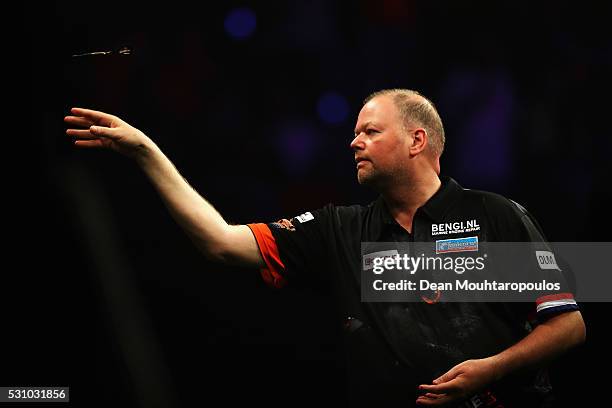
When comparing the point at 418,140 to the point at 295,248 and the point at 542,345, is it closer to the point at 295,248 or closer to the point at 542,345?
the point at 295,248

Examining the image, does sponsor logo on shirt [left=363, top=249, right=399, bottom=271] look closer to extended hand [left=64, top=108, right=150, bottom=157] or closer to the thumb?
the thumb

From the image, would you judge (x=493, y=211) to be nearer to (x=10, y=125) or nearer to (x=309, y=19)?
(x=309, y=19)

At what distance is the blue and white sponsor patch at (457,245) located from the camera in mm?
2033

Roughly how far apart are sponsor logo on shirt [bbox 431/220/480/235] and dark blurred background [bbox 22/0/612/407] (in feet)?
3.44

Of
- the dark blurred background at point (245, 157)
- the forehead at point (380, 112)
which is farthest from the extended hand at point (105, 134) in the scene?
the dark blurred background at point (245, 157)

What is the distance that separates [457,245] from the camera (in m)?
2.04

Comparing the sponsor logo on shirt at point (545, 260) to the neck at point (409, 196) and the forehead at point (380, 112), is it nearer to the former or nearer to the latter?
the neck at point (409, 196)

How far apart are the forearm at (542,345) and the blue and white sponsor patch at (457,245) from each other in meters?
0.31

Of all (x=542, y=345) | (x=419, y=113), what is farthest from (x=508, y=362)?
(x=419, y=113)

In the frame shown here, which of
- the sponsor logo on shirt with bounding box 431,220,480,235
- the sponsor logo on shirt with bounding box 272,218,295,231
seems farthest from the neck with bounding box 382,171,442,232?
the sponsor logo on shirt with bounding box 272,218,295,231

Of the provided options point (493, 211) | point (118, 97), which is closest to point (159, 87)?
point (118, 97)

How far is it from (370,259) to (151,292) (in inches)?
50.8

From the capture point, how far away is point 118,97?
3.08m

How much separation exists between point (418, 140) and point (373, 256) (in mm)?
442
